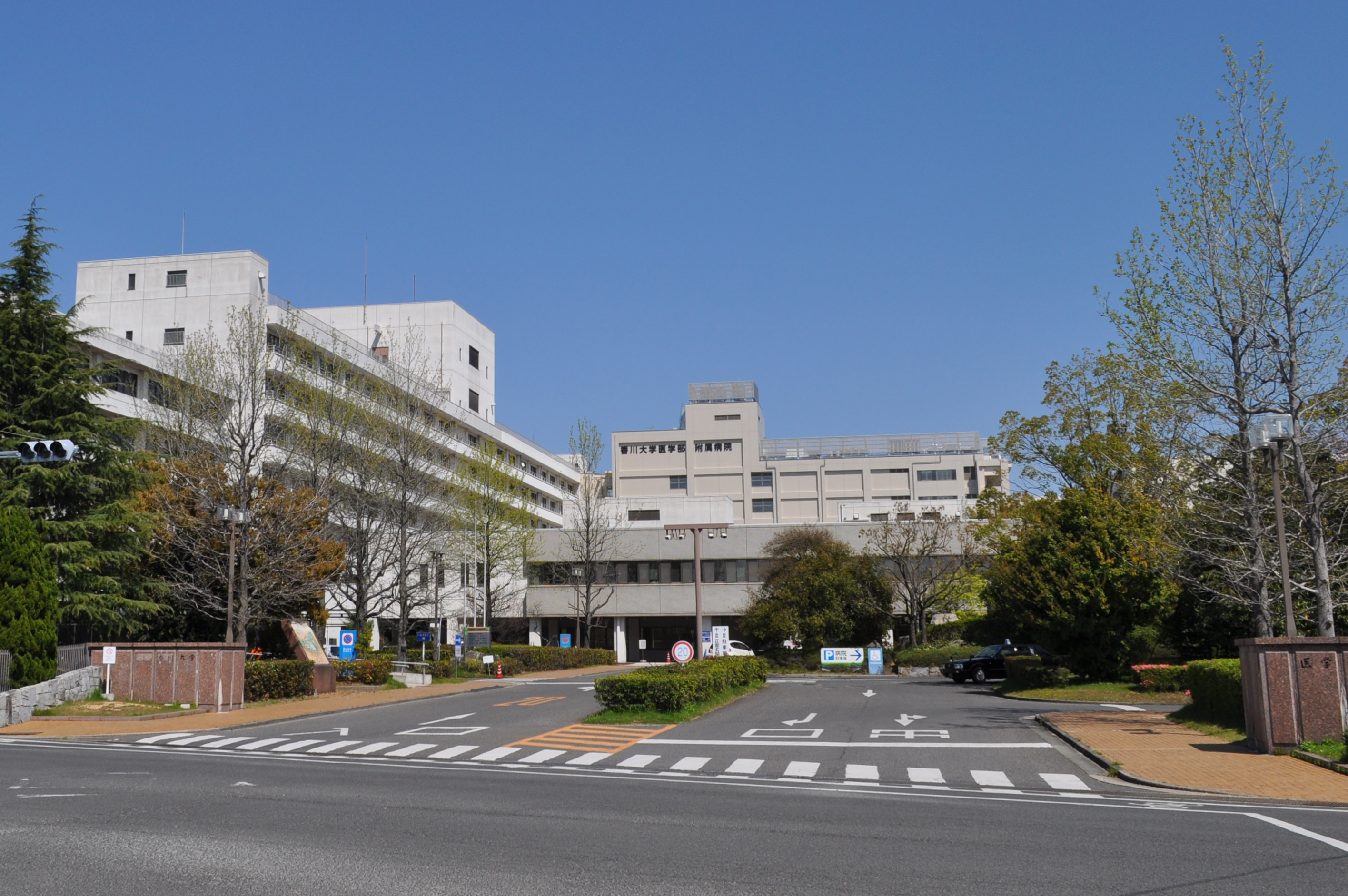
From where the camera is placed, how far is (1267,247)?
21.3m

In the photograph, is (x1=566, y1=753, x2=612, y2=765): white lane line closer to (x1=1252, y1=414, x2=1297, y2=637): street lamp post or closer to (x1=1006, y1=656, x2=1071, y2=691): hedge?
(x1=1252, y1=414, x2=1297, y2=637): street lamp post

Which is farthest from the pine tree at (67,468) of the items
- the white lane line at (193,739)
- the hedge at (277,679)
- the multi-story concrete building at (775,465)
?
the multi-story concrete building at (775,465)

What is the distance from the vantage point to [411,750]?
20.5m

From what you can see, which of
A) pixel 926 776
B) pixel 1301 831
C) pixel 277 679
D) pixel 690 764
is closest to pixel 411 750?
pixel 690 764

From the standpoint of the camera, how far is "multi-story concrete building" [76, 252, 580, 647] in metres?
45.5

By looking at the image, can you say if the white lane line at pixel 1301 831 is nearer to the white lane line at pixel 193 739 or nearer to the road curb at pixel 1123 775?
the road curb at pixel 1123 775

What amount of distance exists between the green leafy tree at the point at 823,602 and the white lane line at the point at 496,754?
3435 cm

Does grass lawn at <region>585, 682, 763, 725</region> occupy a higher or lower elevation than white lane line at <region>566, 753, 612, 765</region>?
lower

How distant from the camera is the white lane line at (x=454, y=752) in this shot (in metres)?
19.4

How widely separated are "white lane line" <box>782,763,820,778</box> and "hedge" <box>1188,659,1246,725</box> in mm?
8254

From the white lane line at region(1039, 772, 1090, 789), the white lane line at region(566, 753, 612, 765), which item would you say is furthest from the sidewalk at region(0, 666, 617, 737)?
the white lane line at region(1039, 772, 1090, 789)

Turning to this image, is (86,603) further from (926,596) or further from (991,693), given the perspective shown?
(926,596)

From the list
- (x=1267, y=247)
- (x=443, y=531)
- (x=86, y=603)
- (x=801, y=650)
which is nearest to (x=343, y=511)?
(x=443, y=531)

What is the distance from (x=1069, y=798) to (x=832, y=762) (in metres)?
5.01
